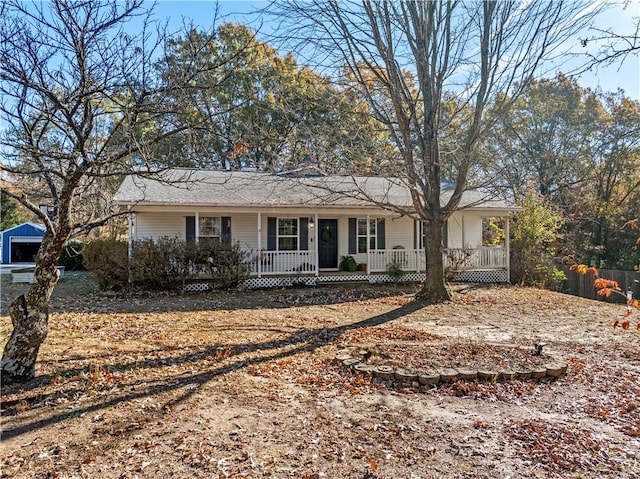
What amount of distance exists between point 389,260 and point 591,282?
8118mm

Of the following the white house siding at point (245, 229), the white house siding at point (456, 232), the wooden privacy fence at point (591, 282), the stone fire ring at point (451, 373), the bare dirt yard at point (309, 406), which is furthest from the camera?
the white house siding at point (456, 232)

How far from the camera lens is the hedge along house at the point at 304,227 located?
47.4ft

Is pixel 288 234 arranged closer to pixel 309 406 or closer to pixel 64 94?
pixel 64 94

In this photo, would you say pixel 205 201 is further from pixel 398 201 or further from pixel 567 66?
pixel 567 66

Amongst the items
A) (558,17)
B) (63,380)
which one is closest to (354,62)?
(558,17)

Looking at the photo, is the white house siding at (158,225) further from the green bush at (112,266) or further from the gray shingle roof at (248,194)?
the green bush at (112,266)

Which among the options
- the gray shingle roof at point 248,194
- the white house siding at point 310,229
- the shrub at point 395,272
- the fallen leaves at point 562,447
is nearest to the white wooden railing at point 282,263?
the white house siding at point 310,229

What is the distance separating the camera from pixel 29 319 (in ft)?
15.8

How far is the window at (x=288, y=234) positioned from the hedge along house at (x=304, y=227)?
0.12ft

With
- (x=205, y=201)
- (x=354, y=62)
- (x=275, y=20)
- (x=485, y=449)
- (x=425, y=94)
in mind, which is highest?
(x=275, y=20)

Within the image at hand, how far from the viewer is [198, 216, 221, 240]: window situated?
1548 cm

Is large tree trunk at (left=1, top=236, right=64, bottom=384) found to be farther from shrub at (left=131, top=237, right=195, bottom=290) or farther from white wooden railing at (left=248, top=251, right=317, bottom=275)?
white wooden railing at (left=248, top=251, right=317, bottom=275)

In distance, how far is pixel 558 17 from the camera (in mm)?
10500

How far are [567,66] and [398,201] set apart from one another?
7.36 m
